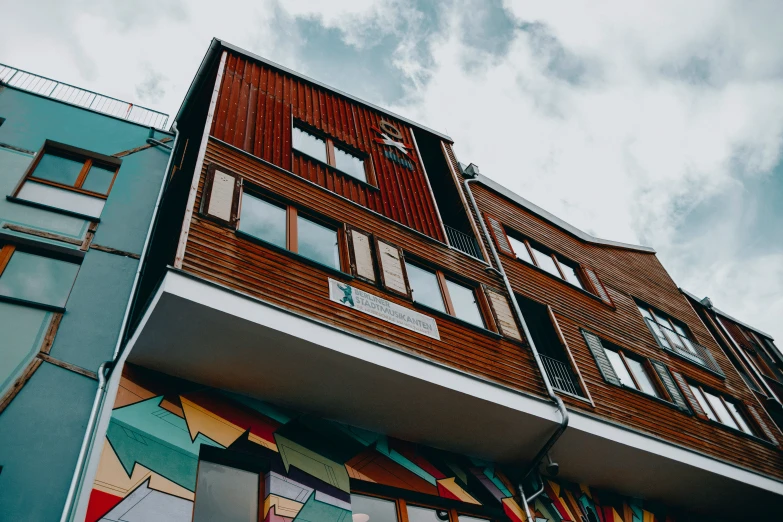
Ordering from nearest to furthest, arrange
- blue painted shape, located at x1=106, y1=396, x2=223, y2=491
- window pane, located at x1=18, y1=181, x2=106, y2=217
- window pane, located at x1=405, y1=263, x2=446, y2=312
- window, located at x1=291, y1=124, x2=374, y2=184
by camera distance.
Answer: blue painted shape, located at x1=106, y1=396, x2=223, y2=491 → window pane, located at x1=18, y1=181, x2=106, y2=217 → window pane, located at x1=405, y1=263, x2=446, y2=312 → window, located at x1=291, y1=124, x2=374, y2=184

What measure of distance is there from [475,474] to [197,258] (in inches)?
222

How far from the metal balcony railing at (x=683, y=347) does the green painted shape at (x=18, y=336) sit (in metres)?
14.4

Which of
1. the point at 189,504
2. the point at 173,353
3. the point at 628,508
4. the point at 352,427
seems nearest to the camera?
the point at 189,504

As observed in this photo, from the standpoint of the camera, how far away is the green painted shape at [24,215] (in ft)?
29.0

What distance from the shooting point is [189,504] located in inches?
225

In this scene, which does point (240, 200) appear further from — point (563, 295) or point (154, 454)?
point (563, 295)

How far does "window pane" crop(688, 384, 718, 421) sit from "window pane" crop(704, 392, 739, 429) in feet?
0.74

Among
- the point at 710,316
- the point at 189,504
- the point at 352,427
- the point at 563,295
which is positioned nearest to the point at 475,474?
the point at 352,427

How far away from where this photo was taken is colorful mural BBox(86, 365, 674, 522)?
556cm

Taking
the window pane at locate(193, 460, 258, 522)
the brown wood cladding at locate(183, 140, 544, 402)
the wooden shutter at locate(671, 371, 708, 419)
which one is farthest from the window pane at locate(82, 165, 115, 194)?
the wooden shutter at locate(671, 371, 708, 419)

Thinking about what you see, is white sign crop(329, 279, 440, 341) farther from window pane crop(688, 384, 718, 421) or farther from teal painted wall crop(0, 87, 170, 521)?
window pane crop(688, 384, 718, 421)

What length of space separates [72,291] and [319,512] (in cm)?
533

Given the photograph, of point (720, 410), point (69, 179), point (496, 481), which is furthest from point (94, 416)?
point (720, 410)

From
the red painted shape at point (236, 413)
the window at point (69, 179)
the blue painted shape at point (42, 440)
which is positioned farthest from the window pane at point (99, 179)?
the red painted shape at point (236, 413)
